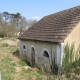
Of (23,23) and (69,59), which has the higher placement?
(23,23)

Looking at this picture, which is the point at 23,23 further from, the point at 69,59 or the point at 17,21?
the point at 69,59

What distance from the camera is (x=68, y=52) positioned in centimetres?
1112

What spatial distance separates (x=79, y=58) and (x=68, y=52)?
1539 mm

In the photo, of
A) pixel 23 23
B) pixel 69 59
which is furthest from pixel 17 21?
pixel 69 59

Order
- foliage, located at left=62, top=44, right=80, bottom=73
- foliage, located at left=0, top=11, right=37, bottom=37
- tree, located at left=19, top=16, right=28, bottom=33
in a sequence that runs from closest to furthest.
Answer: foliage, located at left=62, top=44, right=80, bottom=73 → foliage, located at left=0, top=11, right=37, bottom=37 → tree, located at left=19, top=16, right=28, bottom=33

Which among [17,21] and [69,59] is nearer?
[69,59]

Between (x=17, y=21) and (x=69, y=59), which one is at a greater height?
(x=17, y=21)

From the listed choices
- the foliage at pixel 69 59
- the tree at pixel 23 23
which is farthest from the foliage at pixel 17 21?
the foliage at pixel 69 59

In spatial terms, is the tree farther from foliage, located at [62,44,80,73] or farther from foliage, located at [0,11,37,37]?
foliage, located at [62,44,80,73]

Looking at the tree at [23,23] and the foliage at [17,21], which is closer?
the foliage at [17,21]

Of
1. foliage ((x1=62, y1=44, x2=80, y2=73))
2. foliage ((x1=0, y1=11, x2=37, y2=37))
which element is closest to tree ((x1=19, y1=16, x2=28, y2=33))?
foliage ((x1=0, y1=11, x2=37, y2=37))

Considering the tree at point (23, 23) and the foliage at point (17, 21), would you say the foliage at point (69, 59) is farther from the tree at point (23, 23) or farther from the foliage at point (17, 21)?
the tree at point (23, 23)

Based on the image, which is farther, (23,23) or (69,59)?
(23,23)

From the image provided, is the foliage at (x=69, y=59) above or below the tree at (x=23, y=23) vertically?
below
